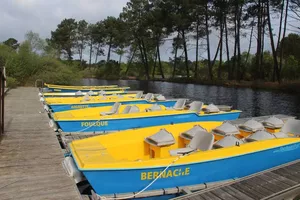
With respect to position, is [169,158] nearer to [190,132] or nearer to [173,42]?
[190,132]

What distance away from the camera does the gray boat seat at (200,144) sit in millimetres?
5148

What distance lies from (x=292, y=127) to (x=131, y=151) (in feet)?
11.6

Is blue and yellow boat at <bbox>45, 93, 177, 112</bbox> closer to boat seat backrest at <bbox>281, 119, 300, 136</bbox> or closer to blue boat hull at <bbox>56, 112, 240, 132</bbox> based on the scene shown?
blue boat hull at <bbox>56, 112, 240, 132</bbox>

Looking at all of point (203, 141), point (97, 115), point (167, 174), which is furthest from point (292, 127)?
point (97, 115)

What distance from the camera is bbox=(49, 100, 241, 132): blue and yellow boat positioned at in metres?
9.09

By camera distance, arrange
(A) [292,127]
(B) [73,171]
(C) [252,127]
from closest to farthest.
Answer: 1. (B) [73,171]
2. (A) [292,127]
3. (C) [252,127]

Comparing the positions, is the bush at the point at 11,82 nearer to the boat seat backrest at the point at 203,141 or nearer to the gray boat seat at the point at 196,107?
the gray boat seat at the point at 196,107

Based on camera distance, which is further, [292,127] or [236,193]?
[292,127]

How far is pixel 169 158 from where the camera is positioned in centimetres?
480

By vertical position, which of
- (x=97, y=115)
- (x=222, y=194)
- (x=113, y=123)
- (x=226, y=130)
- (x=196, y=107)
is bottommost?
(x=222, y=194)

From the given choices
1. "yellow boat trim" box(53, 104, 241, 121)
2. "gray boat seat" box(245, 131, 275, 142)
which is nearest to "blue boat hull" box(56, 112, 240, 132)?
"yellow boat trim" box(53, 104, 241, 121)

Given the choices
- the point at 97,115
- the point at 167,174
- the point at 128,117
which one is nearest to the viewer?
the point at 167,174

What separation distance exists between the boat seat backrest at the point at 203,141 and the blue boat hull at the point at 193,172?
371mm

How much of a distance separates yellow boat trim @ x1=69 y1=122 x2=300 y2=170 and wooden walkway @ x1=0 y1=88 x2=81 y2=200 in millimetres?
441
